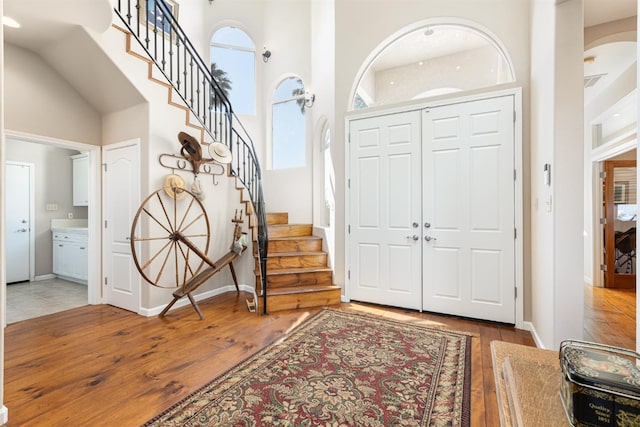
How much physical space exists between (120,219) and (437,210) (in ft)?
13.8

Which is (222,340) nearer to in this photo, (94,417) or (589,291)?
(94,417)

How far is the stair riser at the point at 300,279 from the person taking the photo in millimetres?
4141

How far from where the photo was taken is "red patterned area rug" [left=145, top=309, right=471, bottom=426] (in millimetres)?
1864

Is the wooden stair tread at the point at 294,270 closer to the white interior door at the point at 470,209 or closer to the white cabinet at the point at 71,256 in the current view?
the white interior door at the point at 470,209

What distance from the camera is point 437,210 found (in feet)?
12.3

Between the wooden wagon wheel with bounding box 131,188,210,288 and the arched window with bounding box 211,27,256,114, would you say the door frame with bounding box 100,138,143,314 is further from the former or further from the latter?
the arched window with bounding box 211,27,256,114

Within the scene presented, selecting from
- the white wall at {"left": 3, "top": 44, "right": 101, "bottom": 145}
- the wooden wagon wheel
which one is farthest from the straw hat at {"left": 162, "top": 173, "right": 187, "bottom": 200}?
the white wall at {"left": 3, "top": 44, "right": 101, "bottom": 145}

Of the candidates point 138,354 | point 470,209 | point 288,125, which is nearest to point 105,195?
point 138,354

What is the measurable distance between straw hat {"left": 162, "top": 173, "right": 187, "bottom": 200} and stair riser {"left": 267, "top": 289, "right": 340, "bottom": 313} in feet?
5.96

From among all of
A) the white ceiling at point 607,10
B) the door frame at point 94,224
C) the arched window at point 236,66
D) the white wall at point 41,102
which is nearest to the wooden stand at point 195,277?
the door frame at point 94,224

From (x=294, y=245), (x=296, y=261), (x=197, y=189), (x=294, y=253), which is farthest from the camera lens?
(x=294, y=245)

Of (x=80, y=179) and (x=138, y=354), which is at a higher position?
(x=80, y=179)

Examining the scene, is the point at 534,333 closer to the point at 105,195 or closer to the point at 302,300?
the point at 302,300

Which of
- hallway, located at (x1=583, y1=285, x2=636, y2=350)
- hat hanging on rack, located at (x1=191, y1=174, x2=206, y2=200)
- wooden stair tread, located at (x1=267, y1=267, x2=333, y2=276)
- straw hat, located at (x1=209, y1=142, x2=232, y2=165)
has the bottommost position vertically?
hallway, located at (x1=583, y1=285, x2=636, y2=350)
